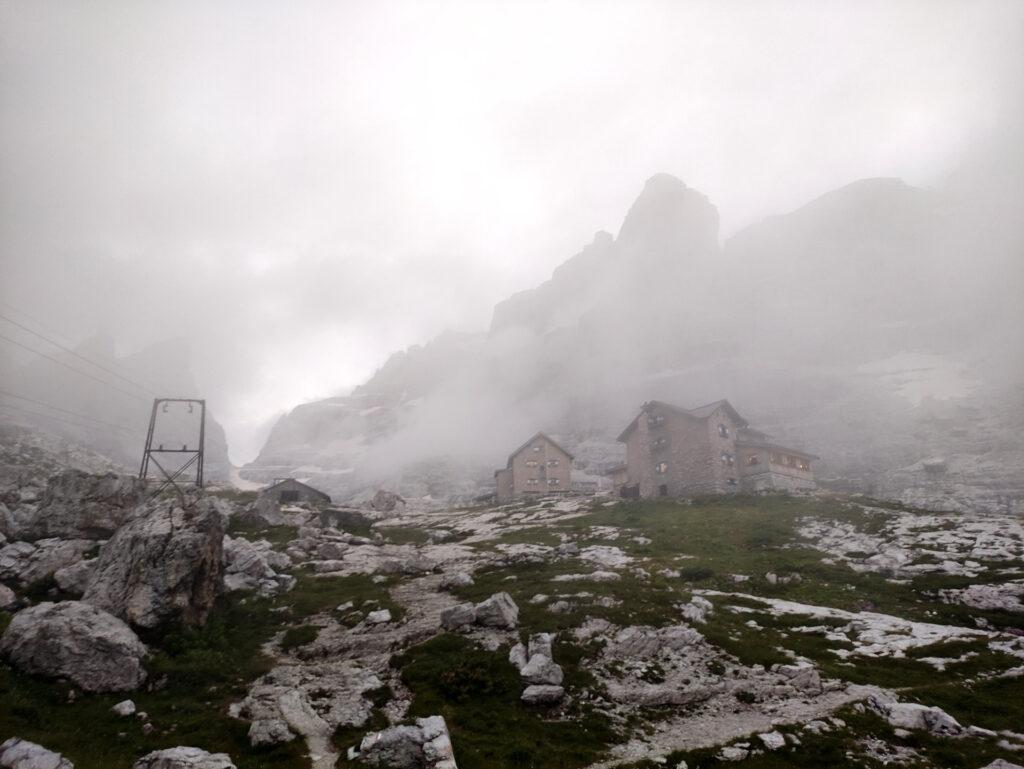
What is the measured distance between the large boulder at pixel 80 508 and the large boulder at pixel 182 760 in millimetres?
22955

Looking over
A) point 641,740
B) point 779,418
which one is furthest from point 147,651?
point 779,418

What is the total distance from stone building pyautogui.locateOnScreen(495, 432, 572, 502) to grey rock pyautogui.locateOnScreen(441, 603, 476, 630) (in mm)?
86460

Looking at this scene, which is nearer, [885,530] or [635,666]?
[635,666]

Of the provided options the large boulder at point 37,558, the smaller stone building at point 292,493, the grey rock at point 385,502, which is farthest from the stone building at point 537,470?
the large boulder at point 37,558

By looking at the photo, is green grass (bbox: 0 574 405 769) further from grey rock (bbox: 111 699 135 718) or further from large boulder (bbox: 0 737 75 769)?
large boulder (bbox: 0 737 75 769)

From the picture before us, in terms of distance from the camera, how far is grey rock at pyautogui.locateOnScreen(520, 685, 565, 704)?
19344mm

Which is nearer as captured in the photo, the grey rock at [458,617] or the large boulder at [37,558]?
the grey rock at [458,617]

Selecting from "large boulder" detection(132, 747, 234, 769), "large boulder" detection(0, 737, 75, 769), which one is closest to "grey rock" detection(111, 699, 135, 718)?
"large boulder" detection(0, 737, 75, 769)

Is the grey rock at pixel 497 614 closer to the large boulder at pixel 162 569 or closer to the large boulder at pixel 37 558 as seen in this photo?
the large boulder at pixel 162 569

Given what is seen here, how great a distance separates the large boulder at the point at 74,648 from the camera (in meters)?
17.8

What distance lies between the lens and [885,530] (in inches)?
1788

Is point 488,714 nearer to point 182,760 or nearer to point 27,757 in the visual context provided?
point 182,760

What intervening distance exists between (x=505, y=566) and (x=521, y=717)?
23422mm

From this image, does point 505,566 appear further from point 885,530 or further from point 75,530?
point 885,530
